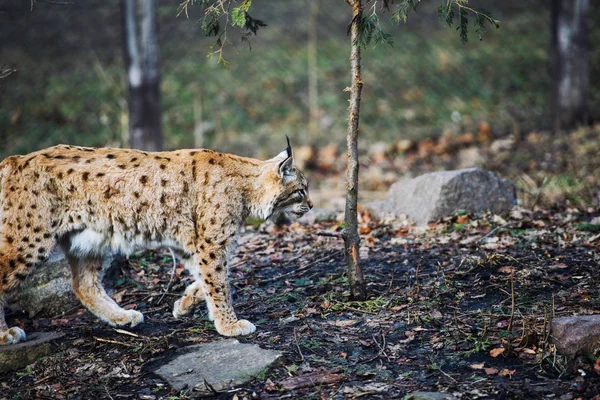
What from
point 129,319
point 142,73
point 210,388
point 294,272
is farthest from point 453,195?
point 142,73

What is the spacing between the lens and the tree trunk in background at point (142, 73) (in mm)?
9547

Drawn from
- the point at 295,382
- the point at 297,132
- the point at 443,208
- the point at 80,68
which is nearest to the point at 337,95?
the point at 297,132

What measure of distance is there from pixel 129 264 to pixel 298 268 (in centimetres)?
160

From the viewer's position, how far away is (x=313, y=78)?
14.2 meters

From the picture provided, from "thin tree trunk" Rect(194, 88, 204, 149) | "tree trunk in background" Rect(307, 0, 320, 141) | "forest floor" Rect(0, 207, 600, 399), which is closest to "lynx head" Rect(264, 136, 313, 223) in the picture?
"forest floor" Rect(0, 207, 600, 399)

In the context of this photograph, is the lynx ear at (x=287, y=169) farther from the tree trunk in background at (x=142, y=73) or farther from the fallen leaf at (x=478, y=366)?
the tree trunk in background at (x=142, y=73)

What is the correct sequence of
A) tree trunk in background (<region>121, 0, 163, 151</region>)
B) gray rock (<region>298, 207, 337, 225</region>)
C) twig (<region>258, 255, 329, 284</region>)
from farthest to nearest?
tree trunk in background (<region>121, 0, 163, 151</region>) < gray rock (<region>298, 207, 337, 225</region>) < twig (<region>258, 255, 329, 284</region>)

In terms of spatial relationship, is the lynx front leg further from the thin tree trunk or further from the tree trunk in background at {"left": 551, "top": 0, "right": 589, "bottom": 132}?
the tree trunk in background at {"left": 551, "top": 0, "right": 589, "bottom": 132}

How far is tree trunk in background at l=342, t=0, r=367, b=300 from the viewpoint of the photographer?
16.7 ft

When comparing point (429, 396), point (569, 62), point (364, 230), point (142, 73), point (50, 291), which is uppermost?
point (142, 73)

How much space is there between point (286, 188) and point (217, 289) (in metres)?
1.02

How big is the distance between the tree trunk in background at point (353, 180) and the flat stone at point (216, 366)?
3.32 feet

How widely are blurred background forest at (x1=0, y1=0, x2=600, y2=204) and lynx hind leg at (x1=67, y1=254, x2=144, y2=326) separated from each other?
6222 mm

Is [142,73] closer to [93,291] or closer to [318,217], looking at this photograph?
[318,217]
